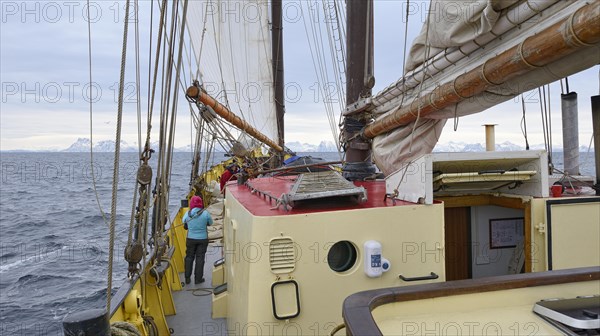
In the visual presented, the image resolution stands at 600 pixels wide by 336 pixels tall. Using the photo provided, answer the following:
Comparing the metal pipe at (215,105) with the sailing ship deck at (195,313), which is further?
the metal pipe at (215,105)

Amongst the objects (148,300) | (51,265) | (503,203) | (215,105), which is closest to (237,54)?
(215,105)

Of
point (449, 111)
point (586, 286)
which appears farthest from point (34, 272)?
point (586, 286)

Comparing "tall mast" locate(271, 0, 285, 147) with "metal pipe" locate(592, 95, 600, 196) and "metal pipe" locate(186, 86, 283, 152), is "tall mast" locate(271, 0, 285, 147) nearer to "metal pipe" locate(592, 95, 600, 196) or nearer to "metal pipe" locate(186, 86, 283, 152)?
"metal pipe" locate(186, 86, 283, 152)

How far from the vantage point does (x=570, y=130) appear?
6227 mm

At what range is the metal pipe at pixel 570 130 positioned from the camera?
6.19 metres

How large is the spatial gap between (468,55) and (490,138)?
155cm

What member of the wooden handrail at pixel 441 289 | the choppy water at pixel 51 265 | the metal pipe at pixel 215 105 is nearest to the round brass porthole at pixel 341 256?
the wooden handrail at pixel 441 289

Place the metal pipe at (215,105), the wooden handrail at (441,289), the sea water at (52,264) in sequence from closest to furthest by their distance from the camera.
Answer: the wooden handrail at (441,289), the metal pipe at (215,105), the sea water at (52,264)

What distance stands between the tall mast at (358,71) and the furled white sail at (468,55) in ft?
3.98

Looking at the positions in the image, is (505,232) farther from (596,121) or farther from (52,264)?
(52,264)

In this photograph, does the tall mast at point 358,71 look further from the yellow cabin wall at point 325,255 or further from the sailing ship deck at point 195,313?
the sailing ship deck at point 195,313

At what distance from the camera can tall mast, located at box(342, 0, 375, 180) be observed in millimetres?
5969

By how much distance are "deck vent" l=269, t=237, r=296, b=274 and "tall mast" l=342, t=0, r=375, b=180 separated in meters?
3.08

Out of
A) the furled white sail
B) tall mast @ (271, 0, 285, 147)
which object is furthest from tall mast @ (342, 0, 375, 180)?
tall mast @ (271, 0, 285, 147)
